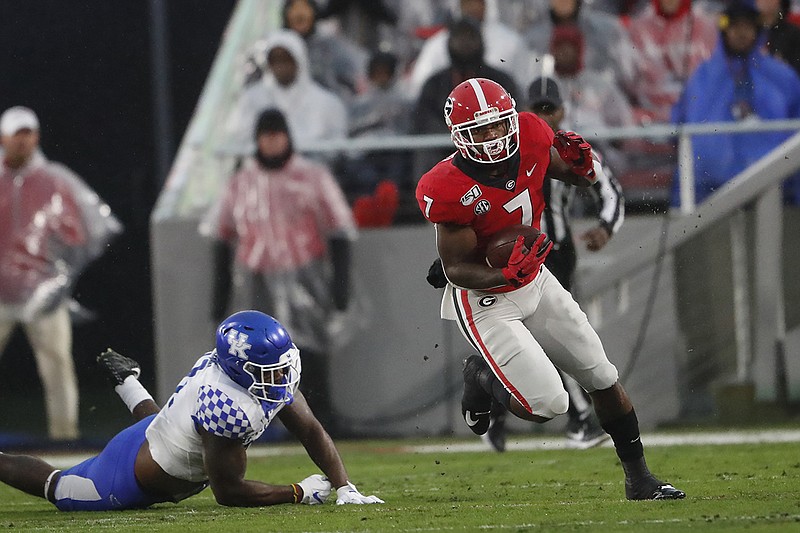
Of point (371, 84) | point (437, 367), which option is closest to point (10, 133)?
point (371, 84)

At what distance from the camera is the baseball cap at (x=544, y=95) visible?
23.5ft

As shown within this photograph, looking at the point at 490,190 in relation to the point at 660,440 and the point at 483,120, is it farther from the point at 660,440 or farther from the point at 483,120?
the point at 660,440

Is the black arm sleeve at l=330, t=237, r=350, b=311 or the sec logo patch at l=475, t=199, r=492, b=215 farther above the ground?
the sec logo patch at l=475, t=199, r=492, b=215

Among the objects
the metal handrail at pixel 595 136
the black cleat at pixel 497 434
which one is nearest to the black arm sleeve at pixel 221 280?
the metal handrail at pixel 595 136

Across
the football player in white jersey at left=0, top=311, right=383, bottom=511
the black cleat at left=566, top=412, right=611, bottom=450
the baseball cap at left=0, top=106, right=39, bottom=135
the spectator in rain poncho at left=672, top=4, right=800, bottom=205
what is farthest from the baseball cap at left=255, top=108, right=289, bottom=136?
the football player in white jersey at left=0, top=311, right=383, bottom=511

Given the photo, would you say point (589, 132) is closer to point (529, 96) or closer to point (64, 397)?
point (529, 96)

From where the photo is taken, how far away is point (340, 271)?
956 cm

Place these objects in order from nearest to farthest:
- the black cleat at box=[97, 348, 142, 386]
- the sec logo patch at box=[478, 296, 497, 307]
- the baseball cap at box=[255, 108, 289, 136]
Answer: the sec logo patch at box=[478, 296, 497, 307] < the black cleat at box=[97, 348, 142, 386] < the baseball cap at box=[255, 108, 289, 136]

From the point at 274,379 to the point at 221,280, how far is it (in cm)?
445

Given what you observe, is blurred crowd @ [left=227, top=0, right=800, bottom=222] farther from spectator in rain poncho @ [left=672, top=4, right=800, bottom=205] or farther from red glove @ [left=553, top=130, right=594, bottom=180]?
red glove @ [left=553, top=130, right=594, bottom=180]

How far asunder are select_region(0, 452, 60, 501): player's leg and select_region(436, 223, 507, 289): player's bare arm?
1.90 m

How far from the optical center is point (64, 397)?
9391 millimetres

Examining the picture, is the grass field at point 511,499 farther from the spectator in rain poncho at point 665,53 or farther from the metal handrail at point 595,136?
the spectator in rain poncho at point 665,53

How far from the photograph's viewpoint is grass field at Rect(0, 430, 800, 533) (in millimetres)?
4746
